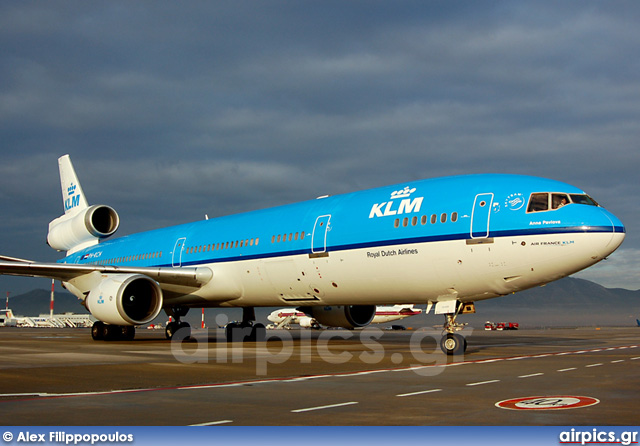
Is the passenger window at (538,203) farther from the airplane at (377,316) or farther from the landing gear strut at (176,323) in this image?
the airplane at (377,316)

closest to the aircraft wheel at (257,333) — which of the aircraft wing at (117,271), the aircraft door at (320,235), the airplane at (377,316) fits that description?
the aircraft wing at (117,271)

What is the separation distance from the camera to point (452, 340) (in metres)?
16.9

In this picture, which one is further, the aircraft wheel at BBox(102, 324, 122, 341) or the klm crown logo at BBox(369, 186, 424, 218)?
the aircraft wheel at BBox(102, 324, 122, 341)


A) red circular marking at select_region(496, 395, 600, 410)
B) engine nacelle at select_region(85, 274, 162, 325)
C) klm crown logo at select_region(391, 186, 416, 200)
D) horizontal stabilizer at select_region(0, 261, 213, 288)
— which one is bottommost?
red circular marking at select_region(496, 395, 600, 410)

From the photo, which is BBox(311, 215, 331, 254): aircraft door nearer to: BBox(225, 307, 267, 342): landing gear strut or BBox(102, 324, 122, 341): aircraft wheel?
BBox(225, 307, 267, 342): landing gear strut

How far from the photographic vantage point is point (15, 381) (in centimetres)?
1095

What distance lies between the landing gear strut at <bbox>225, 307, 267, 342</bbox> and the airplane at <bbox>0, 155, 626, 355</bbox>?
61mm

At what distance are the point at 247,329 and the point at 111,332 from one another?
5.72 metres

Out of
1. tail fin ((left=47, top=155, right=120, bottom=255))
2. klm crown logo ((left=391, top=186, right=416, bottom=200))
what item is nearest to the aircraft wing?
tail fin ((left=47, top=155, right=120, bottom=255))

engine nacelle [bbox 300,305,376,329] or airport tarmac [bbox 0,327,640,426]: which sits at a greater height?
engine nacelle [bbox 300,305,376,329]

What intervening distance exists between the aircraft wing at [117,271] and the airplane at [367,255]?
6cm

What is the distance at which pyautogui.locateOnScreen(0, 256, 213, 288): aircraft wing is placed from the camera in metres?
24.7

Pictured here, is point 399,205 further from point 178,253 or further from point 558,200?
point 178,253

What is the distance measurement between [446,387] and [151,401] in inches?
173
